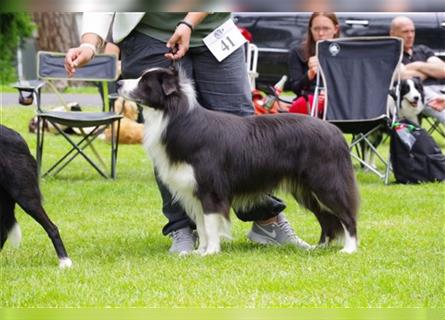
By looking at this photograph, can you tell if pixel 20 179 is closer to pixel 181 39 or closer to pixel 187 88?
pixel 187 88

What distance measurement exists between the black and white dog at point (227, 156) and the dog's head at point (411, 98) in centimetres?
397

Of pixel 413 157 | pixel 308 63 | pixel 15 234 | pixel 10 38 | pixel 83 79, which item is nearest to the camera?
pixel 15 234

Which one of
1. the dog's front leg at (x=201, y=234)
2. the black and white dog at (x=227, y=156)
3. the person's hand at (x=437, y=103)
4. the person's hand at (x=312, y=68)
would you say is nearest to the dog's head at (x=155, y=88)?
the black and white dog at (x=227, y=156)

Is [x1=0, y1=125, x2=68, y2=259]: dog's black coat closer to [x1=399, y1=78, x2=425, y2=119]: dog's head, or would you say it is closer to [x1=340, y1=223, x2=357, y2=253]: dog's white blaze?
[x1=340, y1=223, x2=357, y2=253]: dog's white blaze

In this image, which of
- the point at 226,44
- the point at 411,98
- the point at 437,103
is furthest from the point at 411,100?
the point at 226,44

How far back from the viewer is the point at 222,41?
14.2 feet

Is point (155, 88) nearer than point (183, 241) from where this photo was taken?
Yes

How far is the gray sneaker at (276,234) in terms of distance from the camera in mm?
4660

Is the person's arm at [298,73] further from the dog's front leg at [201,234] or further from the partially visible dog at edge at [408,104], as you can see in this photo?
the dog's front leg at [201,234]

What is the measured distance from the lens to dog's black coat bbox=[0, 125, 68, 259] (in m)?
3.92

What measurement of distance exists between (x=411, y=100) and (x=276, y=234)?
13.0ft

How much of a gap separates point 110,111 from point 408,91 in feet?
10.2

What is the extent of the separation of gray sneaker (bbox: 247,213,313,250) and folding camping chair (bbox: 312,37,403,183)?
2967 mm

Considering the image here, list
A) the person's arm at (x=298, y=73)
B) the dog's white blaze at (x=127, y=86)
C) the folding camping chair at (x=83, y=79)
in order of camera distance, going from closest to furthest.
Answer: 1. the dog's white blaze at (x=127, y=86)
2. the folding camping chair at (x=83, y=79)
3. the person's arm at (x=298, y=73)
